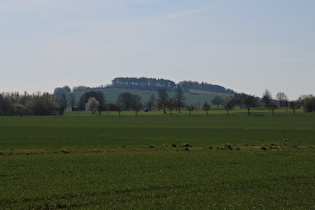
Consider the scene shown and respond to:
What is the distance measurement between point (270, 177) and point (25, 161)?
58.6 feet

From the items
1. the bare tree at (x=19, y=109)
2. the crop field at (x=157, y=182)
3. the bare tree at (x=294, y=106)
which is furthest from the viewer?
the bare tree at (x=19, y=109)

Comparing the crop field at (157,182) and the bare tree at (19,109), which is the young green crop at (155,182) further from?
the bare tree at (19,109)

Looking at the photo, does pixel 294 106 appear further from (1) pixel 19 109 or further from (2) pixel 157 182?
(2) pixel 157 182

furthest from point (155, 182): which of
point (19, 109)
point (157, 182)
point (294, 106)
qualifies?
point (19, 109)

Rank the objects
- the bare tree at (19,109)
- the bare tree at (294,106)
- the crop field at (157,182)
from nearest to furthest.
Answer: the crop field at (157,182), the bare tree at (294,106), the bare tree at (19,109)

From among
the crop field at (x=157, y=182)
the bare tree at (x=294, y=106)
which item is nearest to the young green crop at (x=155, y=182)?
the crop field at (x=157, y=182)

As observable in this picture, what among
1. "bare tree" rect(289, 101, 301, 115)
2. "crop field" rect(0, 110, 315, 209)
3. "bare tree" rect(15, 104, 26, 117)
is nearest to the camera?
"crop field" rect(0, 110, 315, 209)

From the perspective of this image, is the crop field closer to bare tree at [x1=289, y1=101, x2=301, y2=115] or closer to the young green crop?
the young green crop

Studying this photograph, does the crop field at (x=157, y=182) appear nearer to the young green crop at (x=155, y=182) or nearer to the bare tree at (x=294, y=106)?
the young green crop at (x=155, y=182)

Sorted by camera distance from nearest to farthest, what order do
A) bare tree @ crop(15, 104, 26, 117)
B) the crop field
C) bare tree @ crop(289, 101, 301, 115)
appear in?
the crop field → bare tree @ crop(289, 101, 301, 115) → bare tree @ crop(15, 104, 26, 117)

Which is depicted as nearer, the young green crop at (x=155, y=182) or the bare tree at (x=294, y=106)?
the young green crop at (x=155, y=182)

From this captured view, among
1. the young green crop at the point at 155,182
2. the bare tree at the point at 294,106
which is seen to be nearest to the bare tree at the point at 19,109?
the bare tree at the point at 294,106

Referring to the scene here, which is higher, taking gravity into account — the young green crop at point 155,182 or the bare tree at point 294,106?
the bare tree at point 294,106

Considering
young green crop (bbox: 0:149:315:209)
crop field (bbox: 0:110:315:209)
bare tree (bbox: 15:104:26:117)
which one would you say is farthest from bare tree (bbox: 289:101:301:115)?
young green crop (bbox: 0:149:315:209)
